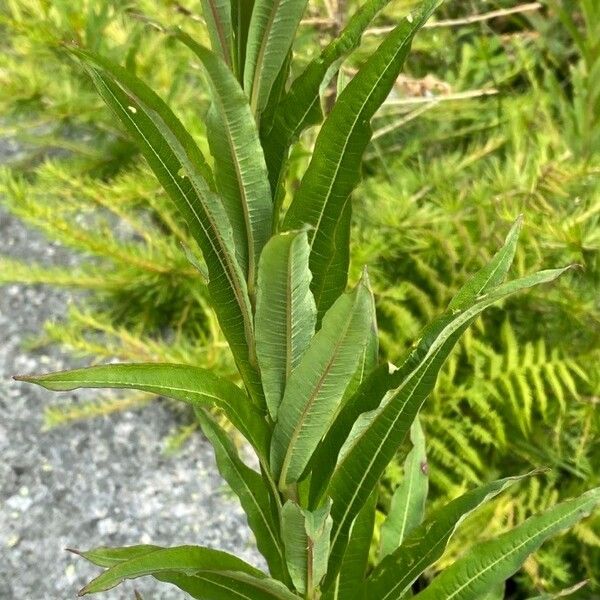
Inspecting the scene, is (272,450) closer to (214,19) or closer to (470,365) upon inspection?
(214,19)

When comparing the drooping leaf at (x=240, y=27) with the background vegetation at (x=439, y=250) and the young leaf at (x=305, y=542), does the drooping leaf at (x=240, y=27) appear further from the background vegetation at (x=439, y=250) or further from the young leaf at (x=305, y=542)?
the background vegetation at (x=439, y=250)

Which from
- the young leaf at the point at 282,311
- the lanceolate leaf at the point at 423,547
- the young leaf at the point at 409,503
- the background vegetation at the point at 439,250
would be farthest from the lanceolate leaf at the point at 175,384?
the background vegetation at the point at 439,250

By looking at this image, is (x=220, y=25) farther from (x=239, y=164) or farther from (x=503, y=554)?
(x=503, y=554)

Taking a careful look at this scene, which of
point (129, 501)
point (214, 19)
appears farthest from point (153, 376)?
point (129, 501)

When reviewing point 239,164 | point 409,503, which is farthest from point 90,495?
point 239,164

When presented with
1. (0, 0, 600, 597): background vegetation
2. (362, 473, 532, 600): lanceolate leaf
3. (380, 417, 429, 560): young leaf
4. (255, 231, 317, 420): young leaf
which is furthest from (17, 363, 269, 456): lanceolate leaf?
(0, 0, 600, 597): background vegetation
